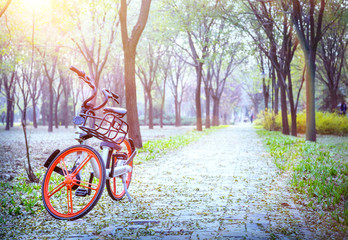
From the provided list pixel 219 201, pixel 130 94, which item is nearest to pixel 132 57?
pixel 130 94

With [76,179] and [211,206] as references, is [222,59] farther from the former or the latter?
[76,179]

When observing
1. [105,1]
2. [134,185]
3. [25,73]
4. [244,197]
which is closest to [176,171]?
[134,185]

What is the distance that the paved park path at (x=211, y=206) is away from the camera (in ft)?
10.3

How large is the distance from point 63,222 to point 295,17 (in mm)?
11268

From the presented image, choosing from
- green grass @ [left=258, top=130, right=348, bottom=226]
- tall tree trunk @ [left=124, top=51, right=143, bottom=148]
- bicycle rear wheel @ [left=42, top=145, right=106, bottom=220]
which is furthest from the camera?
tall tree trunk @ [left=124, top=51, right=143, bottom=148]

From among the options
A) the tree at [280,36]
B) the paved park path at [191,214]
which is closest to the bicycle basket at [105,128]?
the paved park path at [191,214]

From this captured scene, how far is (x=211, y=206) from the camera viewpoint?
13.4 ft

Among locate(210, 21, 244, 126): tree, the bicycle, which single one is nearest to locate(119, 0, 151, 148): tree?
locate(210, 21, 244, 126): tree

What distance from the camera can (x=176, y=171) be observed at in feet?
22.1

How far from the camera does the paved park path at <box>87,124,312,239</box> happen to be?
314 cm

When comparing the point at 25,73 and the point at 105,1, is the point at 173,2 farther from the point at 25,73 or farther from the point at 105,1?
the point at 25,73

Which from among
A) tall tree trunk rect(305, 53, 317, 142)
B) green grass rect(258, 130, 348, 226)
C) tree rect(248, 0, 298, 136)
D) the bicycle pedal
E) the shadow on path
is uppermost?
tree rect(248, 0, 298, 136)

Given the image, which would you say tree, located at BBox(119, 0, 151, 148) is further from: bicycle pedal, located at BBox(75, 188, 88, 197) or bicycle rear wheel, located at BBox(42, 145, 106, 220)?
bicycle pedal, located at BBox(75, 188, 88, 197)

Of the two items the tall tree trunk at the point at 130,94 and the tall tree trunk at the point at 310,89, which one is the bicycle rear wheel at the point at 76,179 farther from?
the tall tree trunk at the point at 310,89
